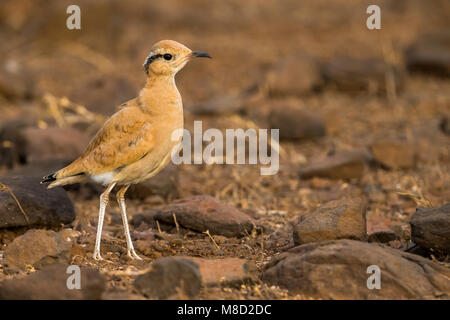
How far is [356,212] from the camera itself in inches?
215

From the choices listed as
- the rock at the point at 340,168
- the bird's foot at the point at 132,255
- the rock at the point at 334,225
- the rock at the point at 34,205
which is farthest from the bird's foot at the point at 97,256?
the rock at the point at 340,168

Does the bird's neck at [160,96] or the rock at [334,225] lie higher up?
the bird's neck at [160,96]

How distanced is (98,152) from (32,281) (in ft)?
4.87

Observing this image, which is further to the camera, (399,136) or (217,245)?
(399,136)

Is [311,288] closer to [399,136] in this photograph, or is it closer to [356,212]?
[356,212]

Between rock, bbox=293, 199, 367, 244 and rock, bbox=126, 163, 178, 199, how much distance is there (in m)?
2.74

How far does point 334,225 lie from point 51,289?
233cm

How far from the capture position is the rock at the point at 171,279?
4438mm

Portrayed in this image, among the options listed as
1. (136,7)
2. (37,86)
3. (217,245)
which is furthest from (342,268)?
(136,7)

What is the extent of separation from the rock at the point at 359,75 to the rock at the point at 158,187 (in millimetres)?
5566

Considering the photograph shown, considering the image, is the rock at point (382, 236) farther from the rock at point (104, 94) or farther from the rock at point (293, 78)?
the rock at point (293, 78)

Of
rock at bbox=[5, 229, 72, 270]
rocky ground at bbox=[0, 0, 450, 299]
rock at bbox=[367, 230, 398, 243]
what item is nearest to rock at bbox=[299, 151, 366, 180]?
rocky ground at bbox=[0, 0, 450, 299]

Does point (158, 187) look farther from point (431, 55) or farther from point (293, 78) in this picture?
point (431, 55)

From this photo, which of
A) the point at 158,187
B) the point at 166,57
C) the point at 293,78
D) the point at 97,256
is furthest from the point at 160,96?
the point at 293,78
